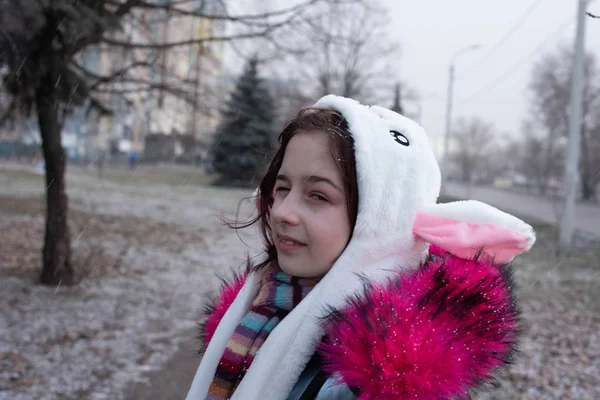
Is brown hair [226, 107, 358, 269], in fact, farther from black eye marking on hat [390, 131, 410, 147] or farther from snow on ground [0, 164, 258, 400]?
snow on ground [0, 164, 258, 400]

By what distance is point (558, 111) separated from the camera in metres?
32.6

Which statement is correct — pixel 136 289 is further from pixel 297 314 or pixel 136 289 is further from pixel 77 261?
pixel 297 314

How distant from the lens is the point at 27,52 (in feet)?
17.5

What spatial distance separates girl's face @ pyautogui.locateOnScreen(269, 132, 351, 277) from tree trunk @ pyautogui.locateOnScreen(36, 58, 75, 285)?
18.0 feet

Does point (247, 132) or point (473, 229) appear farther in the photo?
point (247, 132)

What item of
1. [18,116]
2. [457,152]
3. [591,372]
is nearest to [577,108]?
[591,372]

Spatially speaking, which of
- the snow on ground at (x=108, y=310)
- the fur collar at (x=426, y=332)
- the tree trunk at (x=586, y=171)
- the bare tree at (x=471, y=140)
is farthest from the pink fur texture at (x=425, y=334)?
the bare tree at (x=471, y=140)

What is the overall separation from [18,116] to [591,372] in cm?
648

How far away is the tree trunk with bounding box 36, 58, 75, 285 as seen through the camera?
6.20 metres

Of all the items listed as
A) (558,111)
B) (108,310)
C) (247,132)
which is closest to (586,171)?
(558,111)

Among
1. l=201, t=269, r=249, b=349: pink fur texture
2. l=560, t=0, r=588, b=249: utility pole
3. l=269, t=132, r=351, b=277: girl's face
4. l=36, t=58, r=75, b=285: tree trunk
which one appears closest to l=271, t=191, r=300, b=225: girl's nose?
l=269, t=132, r=351, b=277: girl's face

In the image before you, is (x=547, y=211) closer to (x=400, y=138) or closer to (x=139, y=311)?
(x=139, y=311)

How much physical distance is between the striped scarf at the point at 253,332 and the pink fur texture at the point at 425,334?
0.23 meters

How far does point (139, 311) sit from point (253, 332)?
5.05 meters
